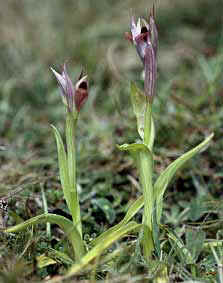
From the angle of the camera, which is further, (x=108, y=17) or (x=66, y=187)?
(x=108, y=17)

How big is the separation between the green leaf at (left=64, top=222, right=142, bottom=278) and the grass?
3 centimetres

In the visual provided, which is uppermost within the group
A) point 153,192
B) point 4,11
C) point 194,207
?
point 4,11

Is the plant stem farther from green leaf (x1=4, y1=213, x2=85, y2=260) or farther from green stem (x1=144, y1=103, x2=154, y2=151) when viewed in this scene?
green leaf (x1=4, y1=213, x2=85, y2=260)

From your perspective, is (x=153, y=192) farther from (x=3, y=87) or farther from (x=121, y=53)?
(x=121, y=53)

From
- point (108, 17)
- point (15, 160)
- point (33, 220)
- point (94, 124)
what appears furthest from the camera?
point (108, 17)

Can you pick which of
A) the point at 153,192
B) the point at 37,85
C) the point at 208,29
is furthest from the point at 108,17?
the point at 153,192

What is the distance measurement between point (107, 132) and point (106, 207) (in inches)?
34.2

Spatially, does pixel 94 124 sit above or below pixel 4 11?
below

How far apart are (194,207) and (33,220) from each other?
886 millimetres

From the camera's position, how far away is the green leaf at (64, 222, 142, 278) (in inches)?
52.7

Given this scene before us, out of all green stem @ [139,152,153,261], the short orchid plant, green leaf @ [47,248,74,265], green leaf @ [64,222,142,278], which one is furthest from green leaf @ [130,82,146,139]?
green leaf @ [47,248,74,265]

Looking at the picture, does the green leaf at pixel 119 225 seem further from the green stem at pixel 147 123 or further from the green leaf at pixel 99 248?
the green stem at pixel 147 123

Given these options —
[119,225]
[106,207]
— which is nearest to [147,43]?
[119,225]

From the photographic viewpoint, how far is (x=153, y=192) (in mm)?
1611
